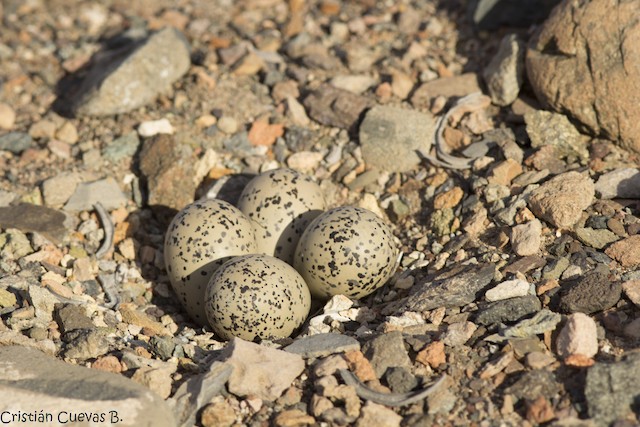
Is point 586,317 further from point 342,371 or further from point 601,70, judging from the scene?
point 601,70

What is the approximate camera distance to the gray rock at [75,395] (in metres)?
3.74

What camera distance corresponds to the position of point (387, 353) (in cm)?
415

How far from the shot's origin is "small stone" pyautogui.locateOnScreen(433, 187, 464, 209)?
5414 millimetres

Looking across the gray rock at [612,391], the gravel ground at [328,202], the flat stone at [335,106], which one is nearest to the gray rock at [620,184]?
the gravel ground at [328,202]

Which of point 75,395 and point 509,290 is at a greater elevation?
point 509,290

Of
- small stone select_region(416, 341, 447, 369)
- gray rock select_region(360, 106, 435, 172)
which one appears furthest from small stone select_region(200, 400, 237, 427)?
gray rock select_region(360, 106, 435, 172)

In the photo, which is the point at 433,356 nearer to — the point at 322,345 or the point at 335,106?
the point at 322,345

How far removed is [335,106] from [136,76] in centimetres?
162

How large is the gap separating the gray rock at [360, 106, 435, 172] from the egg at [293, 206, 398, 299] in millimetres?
1002

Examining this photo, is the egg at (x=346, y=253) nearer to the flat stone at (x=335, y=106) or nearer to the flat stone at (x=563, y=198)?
the flat stone at (x=563, y=198)

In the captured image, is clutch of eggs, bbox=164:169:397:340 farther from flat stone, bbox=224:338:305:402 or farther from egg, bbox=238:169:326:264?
flat stone, bbox=224:338:305:402

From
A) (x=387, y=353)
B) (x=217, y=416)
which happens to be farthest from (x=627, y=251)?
(x=217, y=416)

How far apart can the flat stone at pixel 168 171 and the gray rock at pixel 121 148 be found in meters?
0.13

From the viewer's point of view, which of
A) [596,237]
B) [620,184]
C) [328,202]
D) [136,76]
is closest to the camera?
[596,237]
